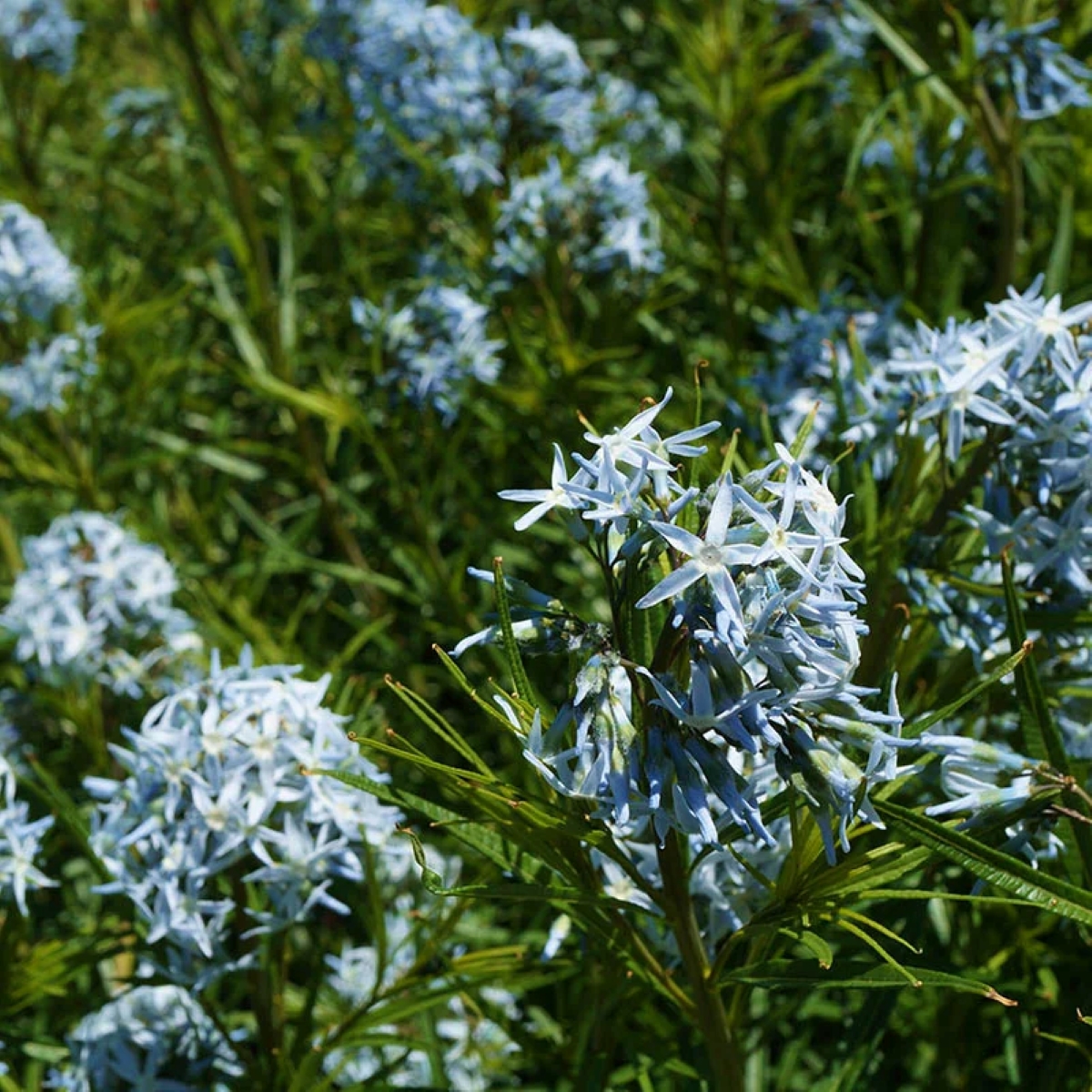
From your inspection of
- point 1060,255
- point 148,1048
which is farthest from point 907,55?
point 148,1048

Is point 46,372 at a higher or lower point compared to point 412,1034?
higher

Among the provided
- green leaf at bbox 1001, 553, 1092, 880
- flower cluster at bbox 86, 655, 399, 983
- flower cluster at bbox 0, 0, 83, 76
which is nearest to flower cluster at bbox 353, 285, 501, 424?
flower cluster at bbox 86, 655, 399, 983

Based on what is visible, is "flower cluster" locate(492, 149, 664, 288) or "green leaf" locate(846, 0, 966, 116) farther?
"flower cluster" locate(492, 149, 664, 288)

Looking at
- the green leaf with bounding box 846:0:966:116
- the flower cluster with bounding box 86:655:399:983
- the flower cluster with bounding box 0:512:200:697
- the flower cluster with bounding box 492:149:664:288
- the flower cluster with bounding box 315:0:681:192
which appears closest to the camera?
the flower cluster with bounding box 86:655:399:983

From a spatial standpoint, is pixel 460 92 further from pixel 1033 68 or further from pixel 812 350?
pixel 1033 68

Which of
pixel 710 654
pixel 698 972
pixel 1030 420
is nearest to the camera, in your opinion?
pixel 710 654

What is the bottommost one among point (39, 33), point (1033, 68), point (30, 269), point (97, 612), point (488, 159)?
point (97, 612)

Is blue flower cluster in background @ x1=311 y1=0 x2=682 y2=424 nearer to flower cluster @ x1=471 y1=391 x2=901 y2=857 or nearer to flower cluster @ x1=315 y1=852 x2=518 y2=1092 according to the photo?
flower cluster @ x1=315 y1=852 x2=518 y2=1092
